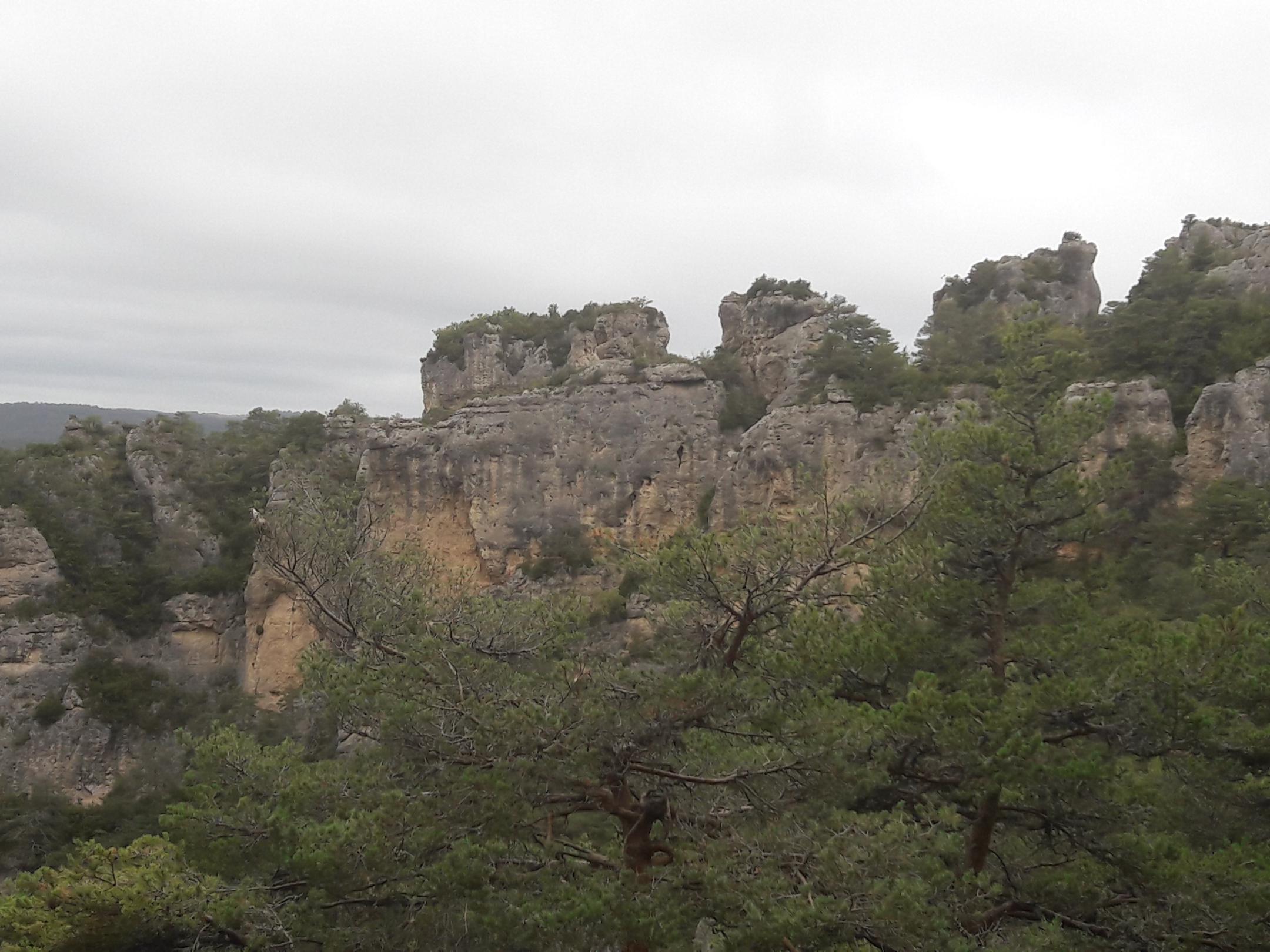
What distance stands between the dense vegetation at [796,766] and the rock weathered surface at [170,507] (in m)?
24.2

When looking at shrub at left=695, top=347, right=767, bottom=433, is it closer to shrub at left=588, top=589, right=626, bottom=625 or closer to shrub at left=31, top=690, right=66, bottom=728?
shrub at left=588, top=589, right=626, bottom=625

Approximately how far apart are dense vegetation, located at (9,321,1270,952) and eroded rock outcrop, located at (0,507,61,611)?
23.6 m

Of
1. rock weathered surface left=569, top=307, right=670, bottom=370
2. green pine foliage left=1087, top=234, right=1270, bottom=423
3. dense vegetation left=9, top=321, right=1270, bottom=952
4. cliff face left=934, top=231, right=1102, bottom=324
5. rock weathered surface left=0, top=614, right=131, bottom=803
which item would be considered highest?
cliff face left=934, top=231, right=1102, bottom=324

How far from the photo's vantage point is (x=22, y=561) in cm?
2811

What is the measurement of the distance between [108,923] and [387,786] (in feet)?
8.37

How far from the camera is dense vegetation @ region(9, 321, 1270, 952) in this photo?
6.70 m

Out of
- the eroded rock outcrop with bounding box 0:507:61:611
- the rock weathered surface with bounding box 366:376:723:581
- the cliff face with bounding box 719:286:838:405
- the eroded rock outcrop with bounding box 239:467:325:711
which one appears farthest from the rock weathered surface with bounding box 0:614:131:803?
the cliff face with bounding box 719:286:838:405

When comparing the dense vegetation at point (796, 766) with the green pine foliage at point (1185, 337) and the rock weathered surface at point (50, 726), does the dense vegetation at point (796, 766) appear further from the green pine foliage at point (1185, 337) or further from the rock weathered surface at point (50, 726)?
the rock weathered surface at point (50, 726)

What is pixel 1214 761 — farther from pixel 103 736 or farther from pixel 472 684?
pixel 103 736

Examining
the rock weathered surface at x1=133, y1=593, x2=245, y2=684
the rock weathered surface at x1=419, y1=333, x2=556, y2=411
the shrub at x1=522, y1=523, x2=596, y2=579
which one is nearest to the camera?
the shrub at x1=522, y1=523, x2=596, y2=579

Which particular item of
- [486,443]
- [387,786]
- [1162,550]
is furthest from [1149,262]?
[387,786]

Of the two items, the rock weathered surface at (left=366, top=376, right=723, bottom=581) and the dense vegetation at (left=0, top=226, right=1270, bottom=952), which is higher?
the rock weathered surface at (left=366, top=376, right=723, bottom=581)

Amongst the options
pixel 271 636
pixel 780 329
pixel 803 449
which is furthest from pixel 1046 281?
pixel 271 636

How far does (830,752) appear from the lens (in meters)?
7.30
